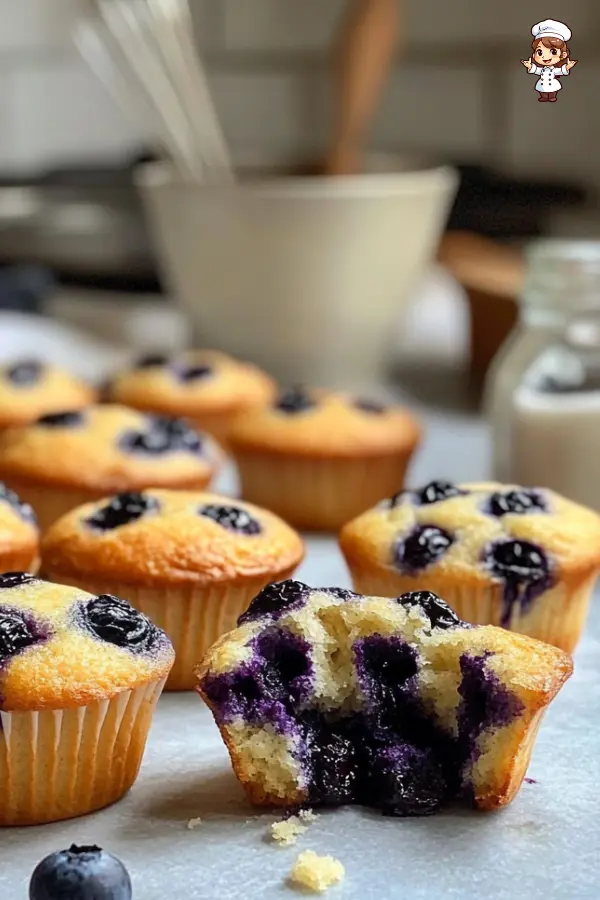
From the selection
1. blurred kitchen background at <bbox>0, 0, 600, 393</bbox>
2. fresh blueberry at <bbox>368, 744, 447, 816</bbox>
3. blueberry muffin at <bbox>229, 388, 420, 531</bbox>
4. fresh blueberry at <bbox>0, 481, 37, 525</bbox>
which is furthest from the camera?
blurred kitchen background at <bbox>0, 0, 600, 393</bbox>

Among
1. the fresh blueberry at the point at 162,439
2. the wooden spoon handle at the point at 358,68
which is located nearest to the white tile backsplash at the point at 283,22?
the wooden spoon handle at the point at 358,68

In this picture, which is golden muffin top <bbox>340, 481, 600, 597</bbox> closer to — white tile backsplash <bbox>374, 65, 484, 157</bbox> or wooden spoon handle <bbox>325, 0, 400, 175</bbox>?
wooden spoon handle <bbox>325, 0, 400, 175</bbox>

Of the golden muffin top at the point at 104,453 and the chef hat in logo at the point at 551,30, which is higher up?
the chef hat in logo at the point at 551,30

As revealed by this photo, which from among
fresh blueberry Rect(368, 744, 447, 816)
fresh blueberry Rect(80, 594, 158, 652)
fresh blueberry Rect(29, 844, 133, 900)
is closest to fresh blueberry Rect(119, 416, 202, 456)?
fresh blueberry Rect(80, 594, 158, 652)

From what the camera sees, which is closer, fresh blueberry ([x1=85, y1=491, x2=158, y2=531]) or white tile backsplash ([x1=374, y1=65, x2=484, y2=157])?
fresh blueberry ([x1=85, y1=491, x2=158, y2=531])

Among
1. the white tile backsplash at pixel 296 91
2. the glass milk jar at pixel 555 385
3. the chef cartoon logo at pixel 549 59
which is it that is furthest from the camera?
the white tile backsplash at pixel 296 91

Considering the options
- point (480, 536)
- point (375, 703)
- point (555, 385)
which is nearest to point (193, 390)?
point (555, 385)

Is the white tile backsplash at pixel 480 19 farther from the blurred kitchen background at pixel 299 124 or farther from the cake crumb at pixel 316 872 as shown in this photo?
the cake crumb at pixel 316 872
